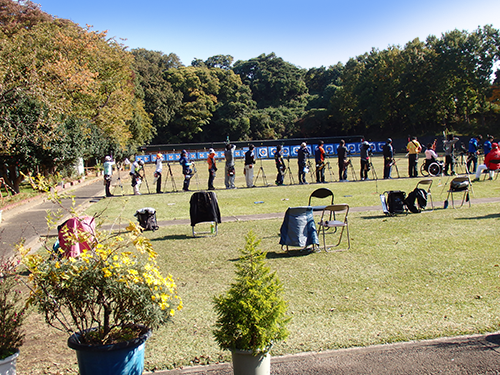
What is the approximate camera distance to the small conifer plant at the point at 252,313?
3500 millimetres

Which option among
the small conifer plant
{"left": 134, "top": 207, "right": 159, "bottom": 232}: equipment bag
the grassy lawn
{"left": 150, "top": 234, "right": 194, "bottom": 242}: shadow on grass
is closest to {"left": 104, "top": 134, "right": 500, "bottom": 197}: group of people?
{"left": 134, "top": 207, "right": 159, "bottom": 232}: equipment bag

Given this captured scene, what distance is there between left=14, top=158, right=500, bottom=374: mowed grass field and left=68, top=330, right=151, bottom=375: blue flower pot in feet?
2.54

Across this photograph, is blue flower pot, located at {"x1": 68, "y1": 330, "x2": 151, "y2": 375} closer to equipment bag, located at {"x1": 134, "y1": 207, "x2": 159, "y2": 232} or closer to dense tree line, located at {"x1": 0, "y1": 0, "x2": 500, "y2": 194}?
equipment bag, located at {"x1": 134, "y1": 207, "x2": 159, "y2": 232}

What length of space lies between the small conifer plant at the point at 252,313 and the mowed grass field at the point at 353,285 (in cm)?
100

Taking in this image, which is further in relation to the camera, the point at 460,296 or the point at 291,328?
the point at 460,296

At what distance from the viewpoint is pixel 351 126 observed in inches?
2726

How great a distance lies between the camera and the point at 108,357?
3.49 meters

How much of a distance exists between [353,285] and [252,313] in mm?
3425

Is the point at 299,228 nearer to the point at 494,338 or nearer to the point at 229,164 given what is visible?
the point at 494,338

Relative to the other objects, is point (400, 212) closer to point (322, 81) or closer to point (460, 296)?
point (460, 296)

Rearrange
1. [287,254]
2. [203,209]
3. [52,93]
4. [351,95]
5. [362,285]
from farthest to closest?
[351,95] → [52,93] → [203,209] → [287,254] → [362,285]

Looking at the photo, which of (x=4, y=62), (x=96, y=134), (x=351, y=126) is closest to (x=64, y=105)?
(x=4, y=62)

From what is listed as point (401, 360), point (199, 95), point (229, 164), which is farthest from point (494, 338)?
point (199, 95)

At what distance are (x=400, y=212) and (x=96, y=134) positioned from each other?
30282mm
